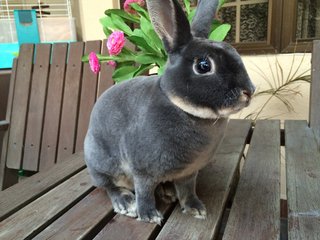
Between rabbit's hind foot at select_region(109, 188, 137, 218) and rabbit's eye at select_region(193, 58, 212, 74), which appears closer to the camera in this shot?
rabbit's eye at select_region(193, 58, 212, 74)

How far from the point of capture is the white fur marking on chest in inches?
23.6

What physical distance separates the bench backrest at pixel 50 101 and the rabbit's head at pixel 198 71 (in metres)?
1.16

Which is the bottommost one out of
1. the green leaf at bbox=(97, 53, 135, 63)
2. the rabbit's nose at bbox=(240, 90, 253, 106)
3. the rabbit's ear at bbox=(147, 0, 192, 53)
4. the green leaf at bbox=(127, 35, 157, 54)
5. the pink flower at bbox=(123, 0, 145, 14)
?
the rabbit's nose at bbox=(240, 90, 253, 106)

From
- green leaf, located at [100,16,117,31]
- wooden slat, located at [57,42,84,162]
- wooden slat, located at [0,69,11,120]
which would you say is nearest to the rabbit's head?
green leaf, located at [100,16,117,31]

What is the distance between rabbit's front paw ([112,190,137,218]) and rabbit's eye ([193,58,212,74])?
385 millimetres

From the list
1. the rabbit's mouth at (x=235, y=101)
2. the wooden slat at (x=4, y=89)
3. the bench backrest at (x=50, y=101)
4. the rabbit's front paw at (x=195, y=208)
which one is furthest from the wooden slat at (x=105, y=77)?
the rabbit's mouth at (x=235, y=101)

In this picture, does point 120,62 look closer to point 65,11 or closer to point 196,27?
point 196,27

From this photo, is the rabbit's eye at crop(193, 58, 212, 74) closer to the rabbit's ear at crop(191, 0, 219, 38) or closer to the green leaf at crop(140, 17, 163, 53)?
the rabbit's ear at crop(191, 0, 219, 38)

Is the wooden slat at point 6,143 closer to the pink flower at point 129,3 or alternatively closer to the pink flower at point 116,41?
the pink flower at point 129,3

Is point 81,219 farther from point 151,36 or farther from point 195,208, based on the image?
point 151,36

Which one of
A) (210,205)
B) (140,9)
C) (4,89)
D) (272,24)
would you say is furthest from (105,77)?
(210,205)

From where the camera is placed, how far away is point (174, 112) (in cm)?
63

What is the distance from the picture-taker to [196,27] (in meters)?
0.69

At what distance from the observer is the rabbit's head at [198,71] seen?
58 cm
